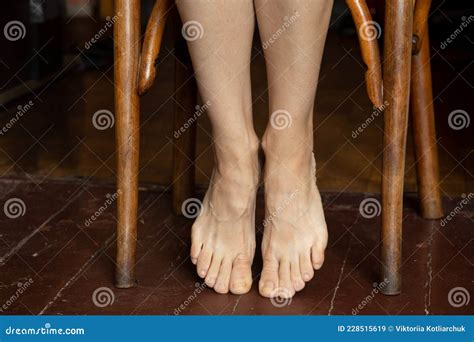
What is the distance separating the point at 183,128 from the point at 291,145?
407 millimetres

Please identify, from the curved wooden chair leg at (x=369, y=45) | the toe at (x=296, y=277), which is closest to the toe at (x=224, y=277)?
the toe at (x=296, y=277)

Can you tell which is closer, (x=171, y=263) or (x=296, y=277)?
(x=296, y=277)

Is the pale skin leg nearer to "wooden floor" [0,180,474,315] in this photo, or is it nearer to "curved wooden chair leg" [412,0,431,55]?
"wooden floor" [0,180,474,315]

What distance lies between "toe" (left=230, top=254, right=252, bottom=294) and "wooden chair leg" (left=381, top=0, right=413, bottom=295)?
22 cm

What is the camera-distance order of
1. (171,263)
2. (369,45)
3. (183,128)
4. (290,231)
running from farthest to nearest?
(183,128) → (171,263) → (290,231) → (369,45)

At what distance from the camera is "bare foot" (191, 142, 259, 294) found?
1.65m

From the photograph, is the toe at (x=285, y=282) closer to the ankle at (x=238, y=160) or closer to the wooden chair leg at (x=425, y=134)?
the ankle at (x=238, y=160)

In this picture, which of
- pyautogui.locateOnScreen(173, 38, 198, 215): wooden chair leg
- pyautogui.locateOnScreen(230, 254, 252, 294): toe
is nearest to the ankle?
pyautogui.locateOnScreen(230, 254, 252, 294): toe

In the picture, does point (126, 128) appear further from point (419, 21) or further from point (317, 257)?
point (419, 21)

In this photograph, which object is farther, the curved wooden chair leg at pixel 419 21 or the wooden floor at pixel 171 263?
the curved wooden chair leg at pixel 419 21

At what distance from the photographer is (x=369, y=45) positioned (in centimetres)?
156

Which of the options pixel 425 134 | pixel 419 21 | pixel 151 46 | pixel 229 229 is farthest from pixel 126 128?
pixel 425 134

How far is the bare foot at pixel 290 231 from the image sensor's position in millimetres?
1640

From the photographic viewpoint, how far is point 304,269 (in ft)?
5.41
